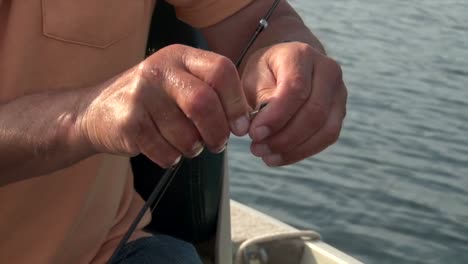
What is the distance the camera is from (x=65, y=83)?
2104 mm

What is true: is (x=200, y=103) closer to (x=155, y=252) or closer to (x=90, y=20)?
(x=90, y=20)

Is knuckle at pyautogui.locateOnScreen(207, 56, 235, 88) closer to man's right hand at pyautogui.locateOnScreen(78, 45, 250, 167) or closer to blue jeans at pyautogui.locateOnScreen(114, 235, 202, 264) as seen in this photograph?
man's right hand at pyautogui.locateOnScreen(78, 45, 250, 167)

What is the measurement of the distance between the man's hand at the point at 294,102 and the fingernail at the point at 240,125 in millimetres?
38

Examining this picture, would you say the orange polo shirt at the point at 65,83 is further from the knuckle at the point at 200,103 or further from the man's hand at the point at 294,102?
the knuckle at the point at 200,103

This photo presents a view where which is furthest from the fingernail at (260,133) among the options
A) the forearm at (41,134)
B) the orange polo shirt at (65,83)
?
the orange polo shirt at (65,83)

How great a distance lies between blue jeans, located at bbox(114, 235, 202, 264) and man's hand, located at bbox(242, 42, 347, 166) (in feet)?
1.56

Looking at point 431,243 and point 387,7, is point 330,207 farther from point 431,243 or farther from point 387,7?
point 387,7

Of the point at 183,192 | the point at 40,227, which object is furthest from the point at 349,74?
the point at 40,227

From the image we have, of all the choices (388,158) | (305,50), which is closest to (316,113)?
(305,50)

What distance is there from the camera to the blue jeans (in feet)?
7.43

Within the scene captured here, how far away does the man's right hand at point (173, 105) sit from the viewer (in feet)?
5.23

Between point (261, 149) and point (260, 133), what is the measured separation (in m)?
0.07

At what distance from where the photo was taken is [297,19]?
2.34m

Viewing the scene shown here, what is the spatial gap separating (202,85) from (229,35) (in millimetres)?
843
